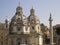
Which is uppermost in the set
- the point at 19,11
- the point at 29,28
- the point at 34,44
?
the point at 19,11

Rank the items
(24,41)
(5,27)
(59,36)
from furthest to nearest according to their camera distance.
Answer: (5,27) → (59,36) → (24,41)

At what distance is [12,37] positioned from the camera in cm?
4544

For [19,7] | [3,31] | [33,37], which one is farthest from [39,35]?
[3,31]

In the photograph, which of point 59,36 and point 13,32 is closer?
point 13,32

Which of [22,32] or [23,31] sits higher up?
[23,31]

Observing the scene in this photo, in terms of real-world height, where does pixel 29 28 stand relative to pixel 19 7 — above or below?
below

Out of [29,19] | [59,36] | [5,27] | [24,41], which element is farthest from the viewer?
[5,27]

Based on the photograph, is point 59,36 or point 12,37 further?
point 59,36

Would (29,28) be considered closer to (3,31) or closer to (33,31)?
(33,31)

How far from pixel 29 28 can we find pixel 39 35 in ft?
8.74

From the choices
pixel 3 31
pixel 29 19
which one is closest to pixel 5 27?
pixel 3 31

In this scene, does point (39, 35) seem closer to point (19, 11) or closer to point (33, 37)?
point (33, 37)

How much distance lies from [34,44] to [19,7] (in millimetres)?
8787

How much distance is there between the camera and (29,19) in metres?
48.3
